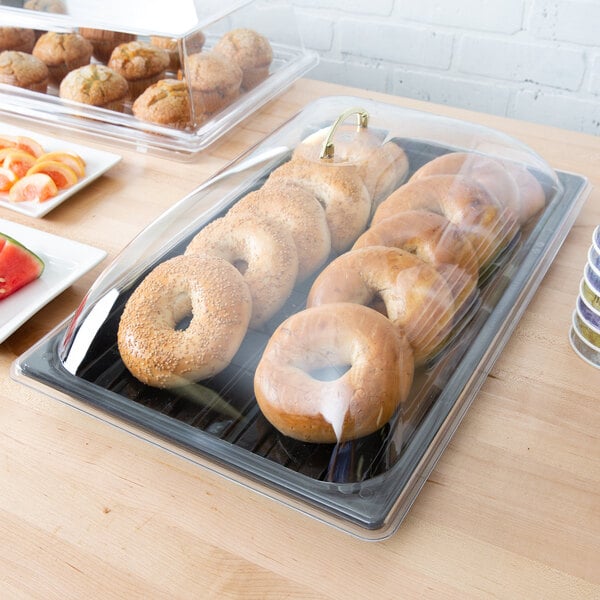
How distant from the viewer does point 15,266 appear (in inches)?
35.9

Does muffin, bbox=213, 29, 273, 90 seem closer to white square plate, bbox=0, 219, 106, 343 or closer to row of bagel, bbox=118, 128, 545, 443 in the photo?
row of bagel, bbox=118, 128, 545, 443

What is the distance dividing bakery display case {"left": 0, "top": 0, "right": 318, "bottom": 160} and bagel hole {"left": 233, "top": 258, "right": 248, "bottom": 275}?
481 mm

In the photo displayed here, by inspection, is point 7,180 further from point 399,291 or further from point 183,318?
point 399,291

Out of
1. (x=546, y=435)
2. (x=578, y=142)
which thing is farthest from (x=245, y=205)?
(x=578, y=142)

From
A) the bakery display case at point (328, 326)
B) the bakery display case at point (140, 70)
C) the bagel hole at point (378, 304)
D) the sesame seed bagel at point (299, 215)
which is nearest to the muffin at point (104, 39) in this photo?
the bakery display case at point (140, 70)

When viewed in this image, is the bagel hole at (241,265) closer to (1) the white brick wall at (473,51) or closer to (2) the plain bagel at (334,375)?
(2) the plain bagel at (334,375)

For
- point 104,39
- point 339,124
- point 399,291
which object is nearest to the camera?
point 399,291

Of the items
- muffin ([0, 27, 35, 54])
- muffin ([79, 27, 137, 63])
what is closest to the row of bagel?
muffin ([79, 27, 137, 63])

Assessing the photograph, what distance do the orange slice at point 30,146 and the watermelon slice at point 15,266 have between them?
13.0 inches

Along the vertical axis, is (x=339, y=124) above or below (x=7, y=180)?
above

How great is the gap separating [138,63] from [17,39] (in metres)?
0.29

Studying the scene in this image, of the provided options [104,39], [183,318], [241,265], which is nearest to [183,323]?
[183,318]

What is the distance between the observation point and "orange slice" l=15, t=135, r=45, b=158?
4.01 ft

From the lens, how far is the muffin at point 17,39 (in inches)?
56.6
